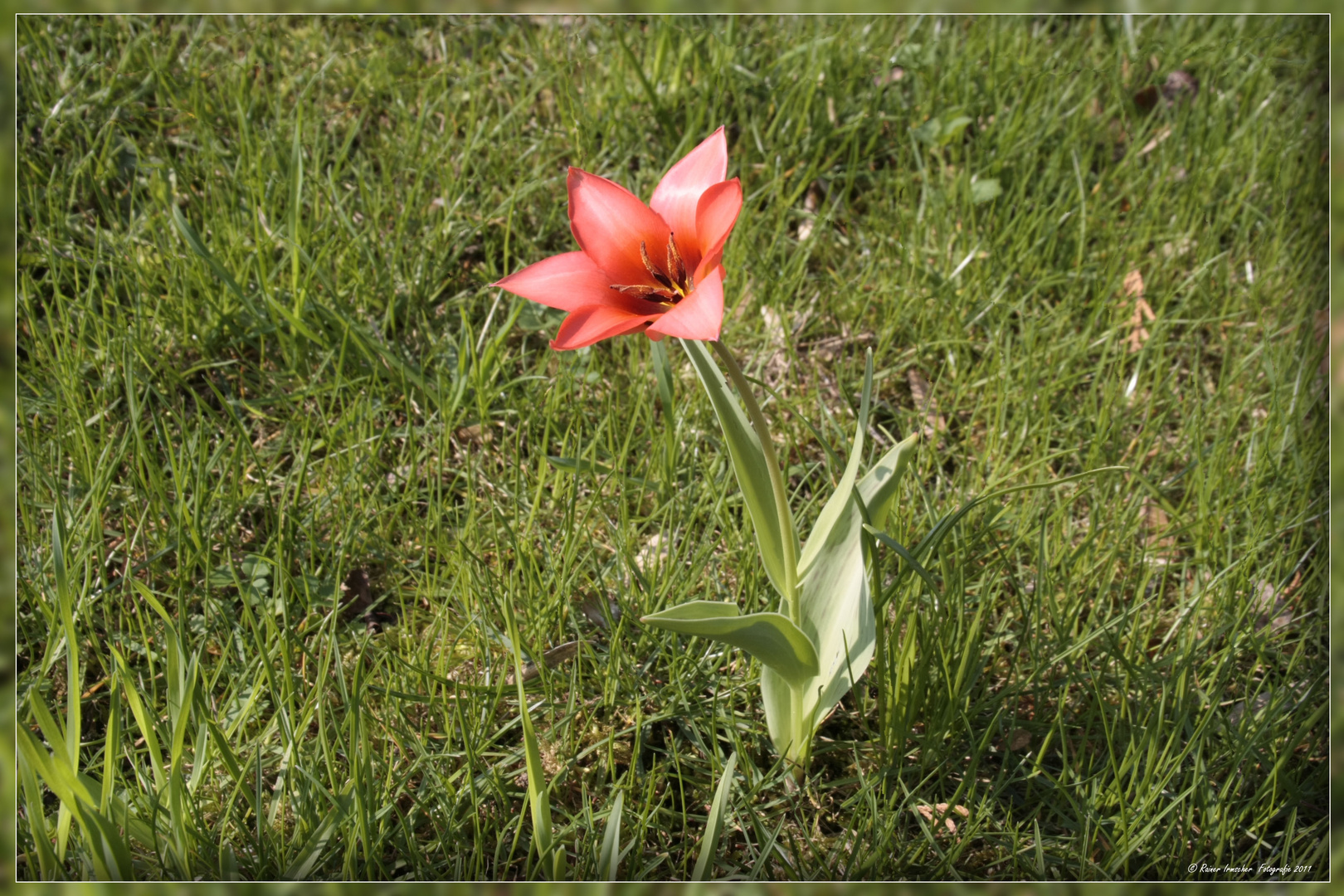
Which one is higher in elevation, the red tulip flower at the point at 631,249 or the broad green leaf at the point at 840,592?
the red tulip flower at the point at 631,249

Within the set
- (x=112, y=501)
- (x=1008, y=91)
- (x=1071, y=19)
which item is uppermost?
(x=1071, y=19)

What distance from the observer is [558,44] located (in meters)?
2.24

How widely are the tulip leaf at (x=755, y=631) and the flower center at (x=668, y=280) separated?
1.07 feet

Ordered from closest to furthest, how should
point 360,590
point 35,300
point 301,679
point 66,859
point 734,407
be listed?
point 734,407
point 66,859
point 301,679
point 360,590
point 35,300

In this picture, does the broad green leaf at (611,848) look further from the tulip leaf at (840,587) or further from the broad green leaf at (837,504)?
the broad green leaf at (837,504)

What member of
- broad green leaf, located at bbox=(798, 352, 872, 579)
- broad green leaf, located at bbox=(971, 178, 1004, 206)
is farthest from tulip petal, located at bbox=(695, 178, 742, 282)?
broad green leaf, located at bbox=(971, 178, 1004, 206)

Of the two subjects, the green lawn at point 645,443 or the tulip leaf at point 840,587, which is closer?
the tulip leaf at point 840,587

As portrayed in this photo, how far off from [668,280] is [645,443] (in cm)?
78

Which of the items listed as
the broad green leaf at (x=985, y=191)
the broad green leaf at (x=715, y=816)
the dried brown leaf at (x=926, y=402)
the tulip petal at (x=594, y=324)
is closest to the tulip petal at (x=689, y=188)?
the tulip petal at (x=594, y=324)

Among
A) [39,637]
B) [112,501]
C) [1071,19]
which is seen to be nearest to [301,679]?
[39,637]

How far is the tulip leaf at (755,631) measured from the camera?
90cm

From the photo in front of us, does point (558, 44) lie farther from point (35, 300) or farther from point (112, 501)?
point (112, 501)

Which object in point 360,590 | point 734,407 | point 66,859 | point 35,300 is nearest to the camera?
point 734,407

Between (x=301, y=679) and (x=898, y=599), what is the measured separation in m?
0.91
